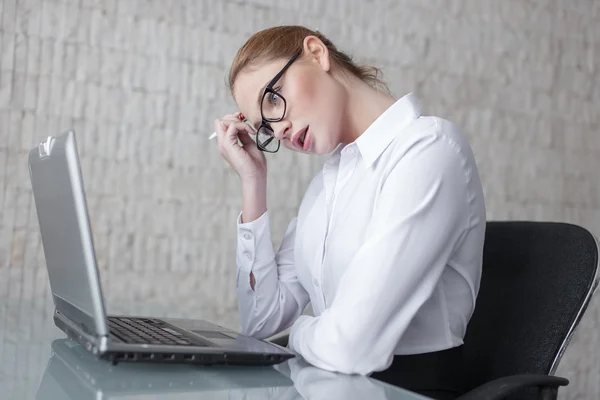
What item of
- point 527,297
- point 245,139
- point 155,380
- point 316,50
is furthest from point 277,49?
point 155,380

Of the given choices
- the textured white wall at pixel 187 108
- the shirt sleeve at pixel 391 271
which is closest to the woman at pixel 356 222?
the shirt sleeve at pixel 391 271

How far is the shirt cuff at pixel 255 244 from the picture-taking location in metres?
1.53

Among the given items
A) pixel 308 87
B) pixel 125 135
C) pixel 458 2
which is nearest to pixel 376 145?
pixel 308 87

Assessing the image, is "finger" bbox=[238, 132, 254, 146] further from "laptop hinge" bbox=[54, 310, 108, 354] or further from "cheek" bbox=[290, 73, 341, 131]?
"laptop hinge" bbox=[54, 310, 108, 354]

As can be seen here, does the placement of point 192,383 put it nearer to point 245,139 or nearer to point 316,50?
point 316,50

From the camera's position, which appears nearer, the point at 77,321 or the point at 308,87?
the point at 77,321

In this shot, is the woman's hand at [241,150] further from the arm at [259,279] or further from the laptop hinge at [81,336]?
the laptop hinge at [81,336]

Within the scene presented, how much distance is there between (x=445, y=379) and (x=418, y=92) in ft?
4.48

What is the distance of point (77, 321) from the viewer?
99 cm

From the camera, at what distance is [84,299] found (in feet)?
2.95

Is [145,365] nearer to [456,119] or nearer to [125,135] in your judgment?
[125,135]

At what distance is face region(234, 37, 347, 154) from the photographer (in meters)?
1.35

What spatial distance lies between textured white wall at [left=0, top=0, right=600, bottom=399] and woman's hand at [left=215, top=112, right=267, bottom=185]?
507 mm

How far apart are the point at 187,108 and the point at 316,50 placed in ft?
2.61
